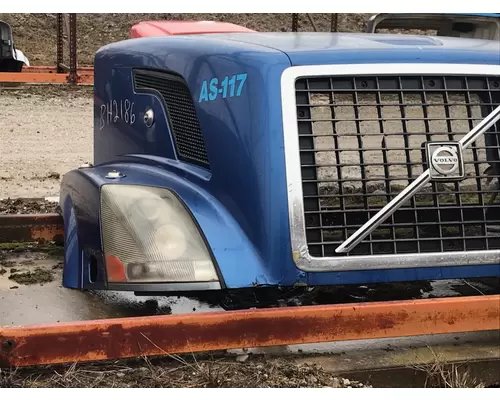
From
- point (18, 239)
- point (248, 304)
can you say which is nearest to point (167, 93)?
point (248, 304)

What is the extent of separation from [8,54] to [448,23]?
9403 mm

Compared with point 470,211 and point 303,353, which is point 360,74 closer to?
point 470,211

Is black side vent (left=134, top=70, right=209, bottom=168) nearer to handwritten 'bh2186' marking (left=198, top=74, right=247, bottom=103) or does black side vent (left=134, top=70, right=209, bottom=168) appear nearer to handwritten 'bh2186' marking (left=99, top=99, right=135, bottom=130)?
handwritten 'bh2186' marking (left=198, top=74, right=247, bottom=103)

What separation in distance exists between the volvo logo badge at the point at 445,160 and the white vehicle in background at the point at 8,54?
10043mm

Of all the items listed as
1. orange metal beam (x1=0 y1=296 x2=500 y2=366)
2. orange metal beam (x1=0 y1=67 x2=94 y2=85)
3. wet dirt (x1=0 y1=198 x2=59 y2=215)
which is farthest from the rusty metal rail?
orange metal beam (x1=0 y1=67 x2=94 y2=85)

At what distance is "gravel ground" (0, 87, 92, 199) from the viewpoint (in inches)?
296

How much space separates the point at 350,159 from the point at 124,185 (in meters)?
0.95

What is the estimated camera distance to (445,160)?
3004 millimetres

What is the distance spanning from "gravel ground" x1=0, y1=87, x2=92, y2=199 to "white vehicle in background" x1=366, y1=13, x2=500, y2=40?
3.64 m

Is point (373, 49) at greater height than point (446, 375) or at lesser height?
greater

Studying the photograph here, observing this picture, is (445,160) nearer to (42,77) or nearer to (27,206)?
(27,206)

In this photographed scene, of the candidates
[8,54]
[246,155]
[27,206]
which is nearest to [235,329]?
[246,155]

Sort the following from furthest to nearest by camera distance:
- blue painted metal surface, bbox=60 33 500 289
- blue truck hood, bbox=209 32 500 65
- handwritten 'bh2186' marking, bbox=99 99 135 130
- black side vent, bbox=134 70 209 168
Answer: handwritten 'bh2186' marking, bbox=99 99 135 130, black side vent, bbox=134 70 209 168, blue truck hood, bbox=209 32 500 65, blue painted metal surface, bbox=60 33 500 289

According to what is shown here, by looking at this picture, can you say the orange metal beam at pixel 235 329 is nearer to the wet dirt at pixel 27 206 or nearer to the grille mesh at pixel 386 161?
the grille mesh at pixel 386 161
